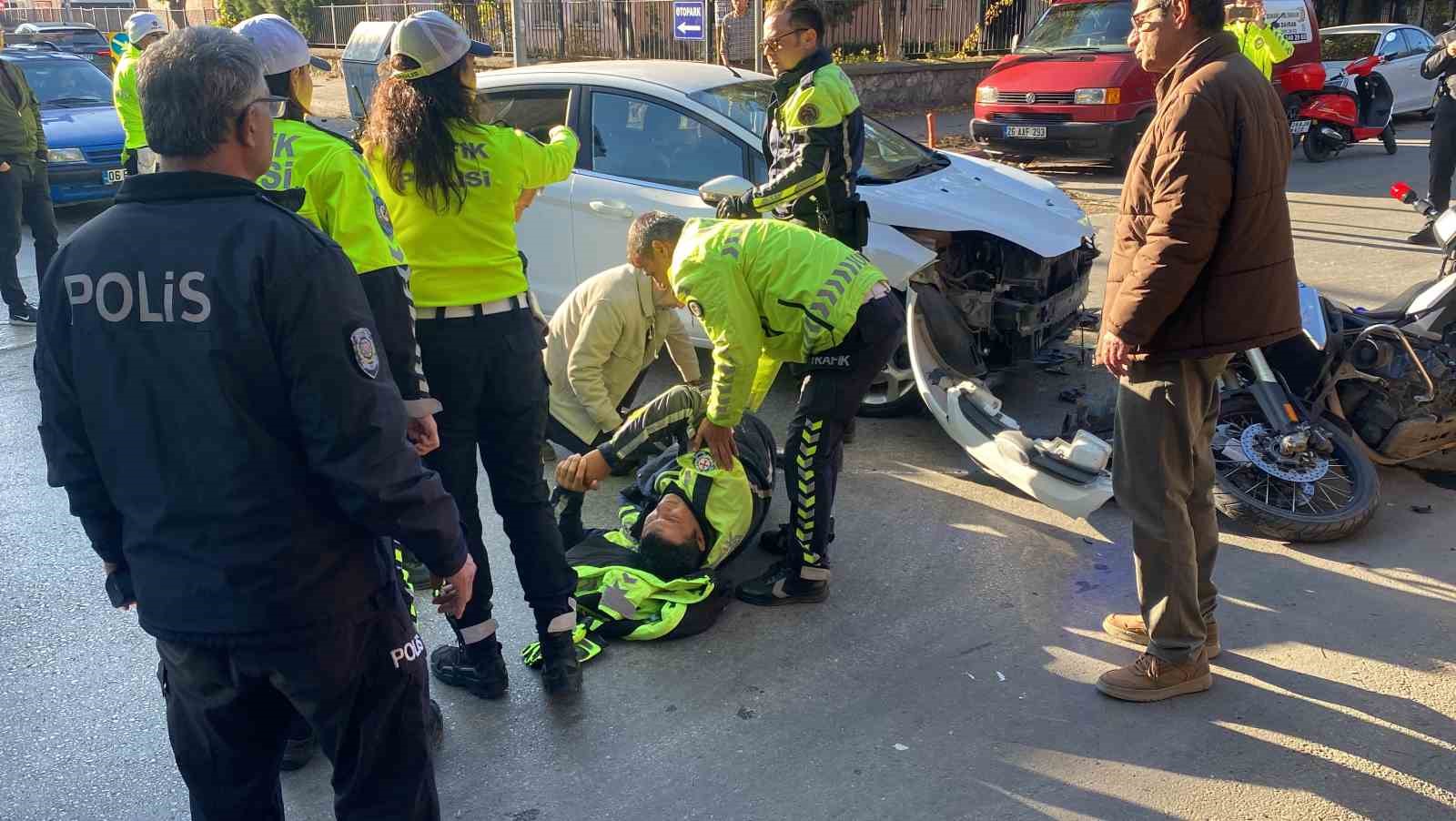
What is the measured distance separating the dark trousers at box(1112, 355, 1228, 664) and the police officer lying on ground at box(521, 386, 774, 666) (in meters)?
1.41

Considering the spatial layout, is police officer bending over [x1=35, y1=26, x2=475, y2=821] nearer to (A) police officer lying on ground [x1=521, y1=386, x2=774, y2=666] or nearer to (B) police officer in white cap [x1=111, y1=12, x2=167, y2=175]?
(A) police officer lying on ground [x1=521, y1=386, x2=774, y2=666]

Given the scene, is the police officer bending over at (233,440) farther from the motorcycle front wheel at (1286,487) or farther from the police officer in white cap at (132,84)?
the police officer in white cap at (132,84)

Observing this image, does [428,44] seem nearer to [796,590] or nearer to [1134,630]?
[796,590]

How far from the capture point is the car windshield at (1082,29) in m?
Result: 12.5

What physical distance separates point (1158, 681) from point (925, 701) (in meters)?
0.69

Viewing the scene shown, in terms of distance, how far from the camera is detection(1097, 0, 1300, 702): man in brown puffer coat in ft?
9.55

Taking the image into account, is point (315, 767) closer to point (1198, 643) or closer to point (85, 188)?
point (1198, 643)

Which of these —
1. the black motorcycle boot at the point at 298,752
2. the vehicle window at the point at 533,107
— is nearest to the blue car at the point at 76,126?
the vehicle window at the point at 533,107

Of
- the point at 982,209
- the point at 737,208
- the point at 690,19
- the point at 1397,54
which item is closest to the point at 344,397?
the point at 737,208

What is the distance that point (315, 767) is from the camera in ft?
10.4

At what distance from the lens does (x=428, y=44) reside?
3053 mm

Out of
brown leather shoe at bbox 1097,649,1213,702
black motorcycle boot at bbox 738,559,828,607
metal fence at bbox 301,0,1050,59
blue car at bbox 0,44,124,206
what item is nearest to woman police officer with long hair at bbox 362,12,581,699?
black motorcycle boot at bbox 738,559,828,607

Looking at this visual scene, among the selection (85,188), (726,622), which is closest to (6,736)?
(726,622)

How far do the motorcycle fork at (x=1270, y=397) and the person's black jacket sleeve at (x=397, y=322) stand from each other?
321 cm
